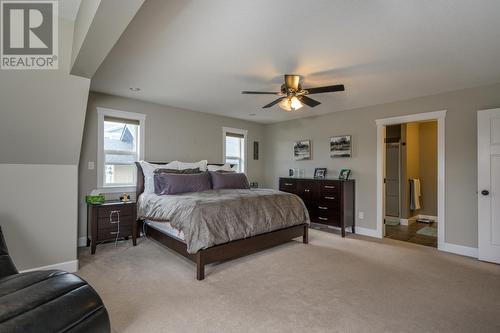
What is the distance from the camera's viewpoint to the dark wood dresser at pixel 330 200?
4570mm

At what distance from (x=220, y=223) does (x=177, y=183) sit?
4.54 ft

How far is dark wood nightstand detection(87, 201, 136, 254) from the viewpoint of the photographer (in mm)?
3465

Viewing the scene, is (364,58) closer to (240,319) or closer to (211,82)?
(211,82)

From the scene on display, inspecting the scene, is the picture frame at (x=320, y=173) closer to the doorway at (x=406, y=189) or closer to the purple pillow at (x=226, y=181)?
the doorway at (x=406, y=189)

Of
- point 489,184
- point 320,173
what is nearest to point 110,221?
point 320,173

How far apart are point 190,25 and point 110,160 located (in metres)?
3.01

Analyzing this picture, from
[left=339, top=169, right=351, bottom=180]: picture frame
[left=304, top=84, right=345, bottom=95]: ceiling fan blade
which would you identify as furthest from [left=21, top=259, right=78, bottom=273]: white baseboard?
[left=339, top=169, right=351, bottom=180]: picture frame

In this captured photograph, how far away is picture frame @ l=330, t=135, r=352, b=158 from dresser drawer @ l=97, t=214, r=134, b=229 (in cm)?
400

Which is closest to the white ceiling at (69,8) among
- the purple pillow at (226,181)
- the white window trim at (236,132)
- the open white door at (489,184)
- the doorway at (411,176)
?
the purple pillow at (226,181)

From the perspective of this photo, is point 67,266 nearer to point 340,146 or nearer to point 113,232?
point 113,232

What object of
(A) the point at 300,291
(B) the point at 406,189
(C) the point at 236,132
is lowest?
(A) the point at 300,291

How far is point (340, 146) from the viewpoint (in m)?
5.14

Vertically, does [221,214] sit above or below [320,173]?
below

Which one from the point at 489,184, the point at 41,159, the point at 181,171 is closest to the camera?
the point at 41,159
